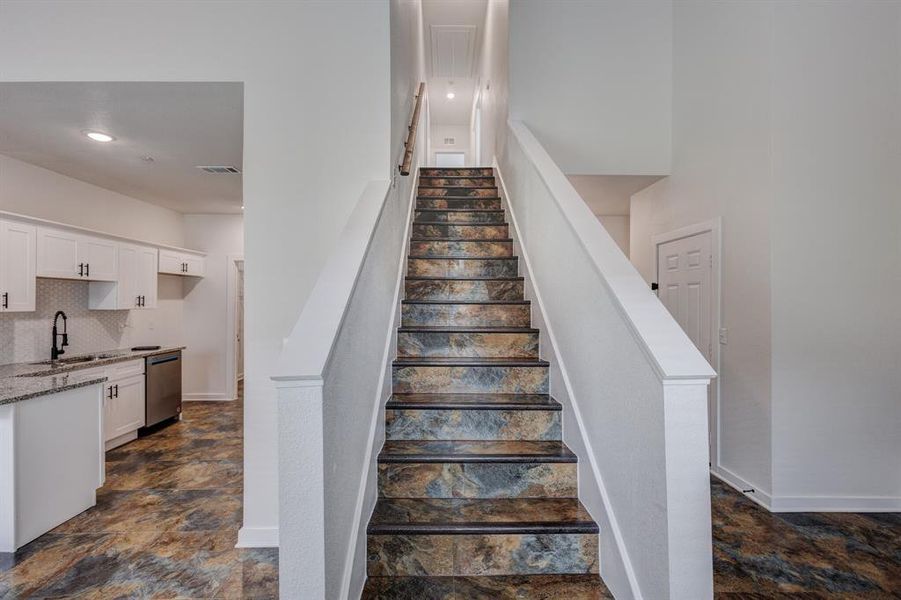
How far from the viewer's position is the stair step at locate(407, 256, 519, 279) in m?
3.37

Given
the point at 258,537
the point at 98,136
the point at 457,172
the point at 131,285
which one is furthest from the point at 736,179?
the point at 131,285

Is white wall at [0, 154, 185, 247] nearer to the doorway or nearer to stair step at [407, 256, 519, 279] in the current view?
stair step at [407, 256, 519, 279]

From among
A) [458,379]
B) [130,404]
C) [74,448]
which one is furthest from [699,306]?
[130,404]

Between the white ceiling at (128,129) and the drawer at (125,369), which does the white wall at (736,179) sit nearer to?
the white ceiling at (128,129)

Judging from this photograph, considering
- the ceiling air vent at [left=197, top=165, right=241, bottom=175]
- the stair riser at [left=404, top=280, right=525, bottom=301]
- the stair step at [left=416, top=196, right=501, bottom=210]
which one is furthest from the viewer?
the stair step at [left=416, top=196, right=501, bottom=210]

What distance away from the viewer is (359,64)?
269 centimetres

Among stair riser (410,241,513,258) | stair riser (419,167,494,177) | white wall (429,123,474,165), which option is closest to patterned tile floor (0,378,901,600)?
stair riser (410,241,513,258)

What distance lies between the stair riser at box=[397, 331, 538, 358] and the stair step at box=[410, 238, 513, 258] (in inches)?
41.2

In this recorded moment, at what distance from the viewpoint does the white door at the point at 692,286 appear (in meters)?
3.39

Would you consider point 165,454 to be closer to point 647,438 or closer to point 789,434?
point 647,438

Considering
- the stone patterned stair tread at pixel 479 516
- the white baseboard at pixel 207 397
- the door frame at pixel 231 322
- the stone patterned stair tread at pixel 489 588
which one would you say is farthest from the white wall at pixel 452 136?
the stone patterned stair tread at pixel 489 588

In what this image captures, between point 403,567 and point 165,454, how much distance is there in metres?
3.60

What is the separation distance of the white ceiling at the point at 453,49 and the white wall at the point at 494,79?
224 mm

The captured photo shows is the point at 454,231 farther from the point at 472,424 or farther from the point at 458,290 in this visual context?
the point at 472,424
